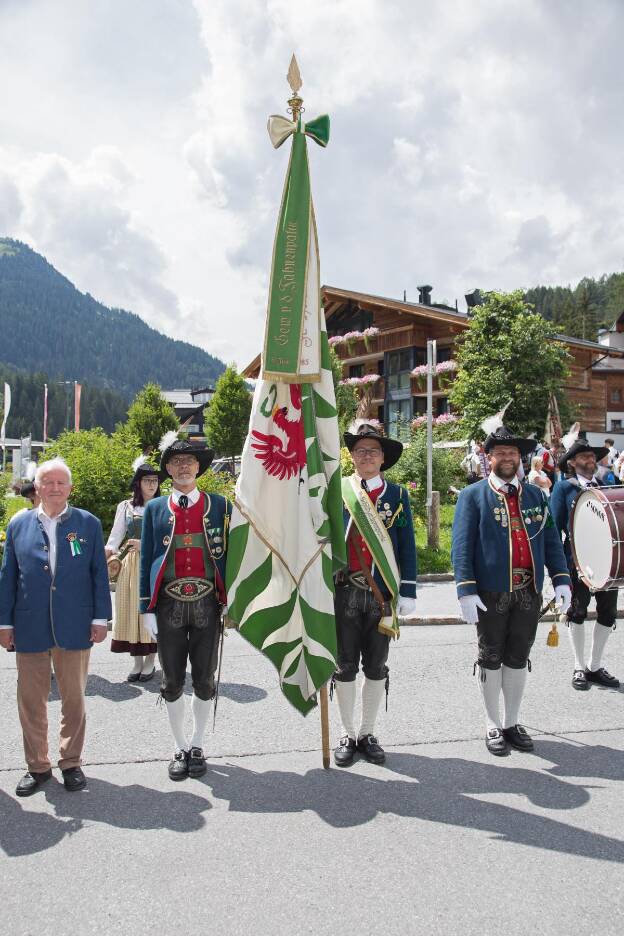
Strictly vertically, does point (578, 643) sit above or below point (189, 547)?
below

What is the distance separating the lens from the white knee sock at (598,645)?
6648 mm

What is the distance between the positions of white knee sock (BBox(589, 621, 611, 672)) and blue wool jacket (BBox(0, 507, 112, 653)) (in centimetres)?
445

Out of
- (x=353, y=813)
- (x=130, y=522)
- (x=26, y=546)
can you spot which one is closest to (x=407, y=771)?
(x=353, y=813)

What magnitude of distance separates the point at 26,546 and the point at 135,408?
45.9 m

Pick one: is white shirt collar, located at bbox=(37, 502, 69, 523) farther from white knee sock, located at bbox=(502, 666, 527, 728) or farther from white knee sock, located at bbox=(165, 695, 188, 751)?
white knee sock, located at bbox=(502, 666, 527, 728)

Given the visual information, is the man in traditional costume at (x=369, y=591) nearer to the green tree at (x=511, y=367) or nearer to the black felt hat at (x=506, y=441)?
the black felt hat at (x=506, y=441)

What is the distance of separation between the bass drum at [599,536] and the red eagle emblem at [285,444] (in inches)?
107

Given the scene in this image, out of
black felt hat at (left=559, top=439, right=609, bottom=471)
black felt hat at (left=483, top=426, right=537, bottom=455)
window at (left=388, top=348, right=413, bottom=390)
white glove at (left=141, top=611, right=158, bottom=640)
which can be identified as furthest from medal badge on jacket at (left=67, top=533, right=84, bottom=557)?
window at (left=388, top=348, right=413, bottom=390)

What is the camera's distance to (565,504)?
22.1 feet

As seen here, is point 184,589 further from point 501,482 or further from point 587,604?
point 587,604

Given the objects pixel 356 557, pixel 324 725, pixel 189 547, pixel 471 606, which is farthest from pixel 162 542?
pixel 471 606

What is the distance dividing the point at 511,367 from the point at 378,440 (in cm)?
2421

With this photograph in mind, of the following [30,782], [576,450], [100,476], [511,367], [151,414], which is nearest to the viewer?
[30,782]

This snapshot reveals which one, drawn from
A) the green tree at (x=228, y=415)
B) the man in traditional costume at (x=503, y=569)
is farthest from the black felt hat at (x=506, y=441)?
the green tree at (x=228, y=415)
